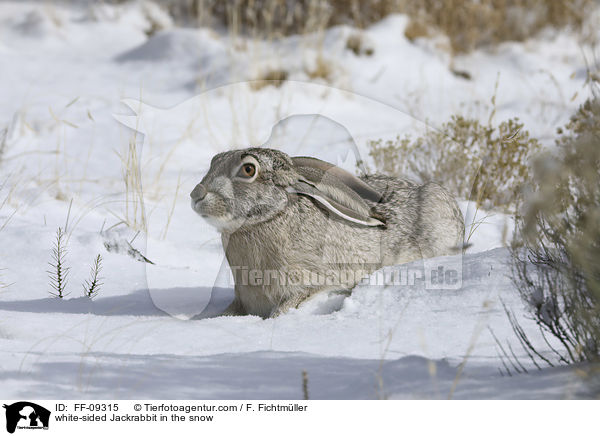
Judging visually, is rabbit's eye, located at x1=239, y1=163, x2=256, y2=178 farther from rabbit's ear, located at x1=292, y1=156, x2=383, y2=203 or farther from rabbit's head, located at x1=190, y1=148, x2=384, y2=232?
rabbit's ear, located at x1=292, y1=156, x2=383, y2=203

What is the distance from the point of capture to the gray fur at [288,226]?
4.05 meters

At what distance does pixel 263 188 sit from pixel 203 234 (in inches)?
32.9

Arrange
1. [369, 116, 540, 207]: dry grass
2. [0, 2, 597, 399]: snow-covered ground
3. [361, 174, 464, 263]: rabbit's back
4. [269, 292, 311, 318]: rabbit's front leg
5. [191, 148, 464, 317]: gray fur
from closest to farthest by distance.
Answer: [0, 2, 597, 399]: snow-covered ground → [191, 148, 464, 317]: gray fur → [269, 292, 311, 318]: rabbit's front leg → [361, 174, 464, 263]: rabbit's back → [369, 116, 540, 207]: dry grass

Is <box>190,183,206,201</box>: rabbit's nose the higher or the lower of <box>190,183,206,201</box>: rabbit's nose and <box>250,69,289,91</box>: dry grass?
the lower

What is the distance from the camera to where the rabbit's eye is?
13.2 ft

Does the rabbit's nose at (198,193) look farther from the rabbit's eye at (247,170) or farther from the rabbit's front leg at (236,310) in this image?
the rabbit's front leg at (236,310)

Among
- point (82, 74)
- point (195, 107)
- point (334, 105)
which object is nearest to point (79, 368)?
point (195, 107)

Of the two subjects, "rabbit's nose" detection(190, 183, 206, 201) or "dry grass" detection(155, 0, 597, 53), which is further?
"dry grass" detection(155, 0, 597, 53)

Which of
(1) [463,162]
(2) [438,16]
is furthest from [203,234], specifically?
(2) [438,16]

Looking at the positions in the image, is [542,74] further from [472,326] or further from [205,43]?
[472,326]

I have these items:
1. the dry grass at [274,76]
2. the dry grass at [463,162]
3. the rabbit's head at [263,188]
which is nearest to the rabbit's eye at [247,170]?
the rabbit's head at [263,188]

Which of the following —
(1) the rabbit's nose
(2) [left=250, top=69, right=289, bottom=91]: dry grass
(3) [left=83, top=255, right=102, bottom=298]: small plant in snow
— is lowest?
(3) [left=83, top=255, right=102, bottom=298]: small plant in snow

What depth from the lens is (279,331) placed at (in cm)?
381

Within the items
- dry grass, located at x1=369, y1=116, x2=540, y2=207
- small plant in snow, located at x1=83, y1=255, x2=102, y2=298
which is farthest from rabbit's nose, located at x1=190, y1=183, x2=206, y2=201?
dry grass, located at x1=369, y1=116, x2=540, y2=207
